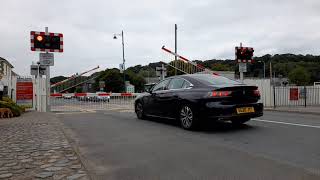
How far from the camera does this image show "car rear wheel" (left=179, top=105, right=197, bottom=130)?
8.82 meters

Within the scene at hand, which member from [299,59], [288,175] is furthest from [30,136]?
[299,59]

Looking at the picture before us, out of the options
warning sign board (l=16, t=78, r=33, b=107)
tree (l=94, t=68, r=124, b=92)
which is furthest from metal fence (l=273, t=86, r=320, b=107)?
tree (l=94, t=68, r=124, b=92)

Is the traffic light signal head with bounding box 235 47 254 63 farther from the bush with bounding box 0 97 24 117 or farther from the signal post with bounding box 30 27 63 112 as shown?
the bush with bounding box 0 97 24 117

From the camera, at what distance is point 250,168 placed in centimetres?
514

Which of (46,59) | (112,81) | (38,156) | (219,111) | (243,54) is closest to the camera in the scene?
(38,156)

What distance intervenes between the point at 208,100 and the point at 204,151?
2.24 meters

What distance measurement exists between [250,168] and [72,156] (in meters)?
2.80

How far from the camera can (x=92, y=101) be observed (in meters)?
21.3

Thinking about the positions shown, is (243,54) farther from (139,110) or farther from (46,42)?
(46,42)

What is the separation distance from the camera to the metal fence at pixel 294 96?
19.4m

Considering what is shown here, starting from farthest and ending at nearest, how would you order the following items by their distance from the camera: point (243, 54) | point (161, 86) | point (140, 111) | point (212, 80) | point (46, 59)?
point (243, 54), point (46, 59), point (140, 111), point (161, 86), point (212, 80)

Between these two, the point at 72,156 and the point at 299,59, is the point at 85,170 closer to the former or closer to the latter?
the point at 72,156

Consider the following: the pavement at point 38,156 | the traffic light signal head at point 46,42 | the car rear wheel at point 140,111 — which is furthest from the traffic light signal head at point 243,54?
the pavement at point 38,156

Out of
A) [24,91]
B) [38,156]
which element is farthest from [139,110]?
[24,91]
